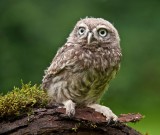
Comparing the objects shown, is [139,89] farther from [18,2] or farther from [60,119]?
[60,119]

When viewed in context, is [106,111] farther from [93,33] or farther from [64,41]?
[64,41]

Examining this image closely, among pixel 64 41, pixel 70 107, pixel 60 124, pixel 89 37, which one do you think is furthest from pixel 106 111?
pixel 64 41

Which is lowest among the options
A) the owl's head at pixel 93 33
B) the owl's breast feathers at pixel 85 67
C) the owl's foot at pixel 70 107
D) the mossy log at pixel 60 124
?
the mossy log at pixel 60 124

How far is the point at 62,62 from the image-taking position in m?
6.48

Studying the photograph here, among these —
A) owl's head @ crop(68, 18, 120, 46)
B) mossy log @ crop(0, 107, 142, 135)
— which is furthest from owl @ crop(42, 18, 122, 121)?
mossy log @ crop(0, 107, 142, 135)

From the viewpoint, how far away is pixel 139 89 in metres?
11.0

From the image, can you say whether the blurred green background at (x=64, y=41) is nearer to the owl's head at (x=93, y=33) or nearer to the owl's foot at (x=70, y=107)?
the owl's head at (x=93, y=33)

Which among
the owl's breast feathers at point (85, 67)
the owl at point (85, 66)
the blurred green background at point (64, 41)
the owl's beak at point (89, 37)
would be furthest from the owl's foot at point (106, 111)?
the blurred green background at point (64, 41)

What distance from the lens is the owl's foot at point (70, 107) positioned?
5852 millimetres

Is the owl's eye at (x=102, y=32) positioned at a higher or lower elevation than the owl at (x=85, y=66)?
higher

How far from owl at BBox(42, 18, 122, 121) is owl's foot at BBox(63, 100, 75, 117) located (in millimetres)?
131

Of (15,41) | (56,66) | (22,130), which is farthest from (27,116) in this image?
(15,41)

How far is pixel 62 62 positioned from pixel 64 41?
4003 millimetres

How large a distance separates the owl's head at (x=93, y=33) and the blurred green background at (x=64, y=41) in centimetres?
357
